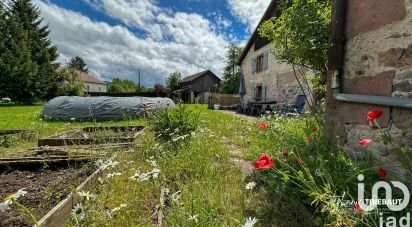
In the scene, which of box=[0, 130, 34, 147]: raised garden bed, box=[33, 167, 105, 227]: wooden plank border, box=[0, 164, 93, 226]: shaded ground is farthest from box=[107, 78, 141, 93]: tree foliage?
box=[33, 167, 105, 227]: wooden plank border

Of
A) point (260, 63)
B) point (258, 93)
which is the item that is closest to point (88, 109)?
point (258, 93)

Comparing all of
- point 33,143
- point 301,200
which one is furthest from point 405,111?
point 33,143

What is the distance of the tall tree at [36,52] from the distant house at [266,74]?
696 inches

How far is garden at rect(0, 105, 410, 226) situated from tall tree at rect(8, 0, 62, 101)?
21.8 metres

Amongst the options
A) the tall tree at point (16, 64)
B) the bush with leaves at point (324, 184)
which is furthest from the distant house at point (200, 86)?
the bush with leaves at point (324, 184)

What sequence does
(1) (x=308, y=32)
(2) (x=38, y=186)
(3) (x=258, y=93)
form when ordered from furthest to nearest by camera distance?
(3) (x=258, y=93) < (1) (x=308, y=32) < (2) (x=38, y=186)

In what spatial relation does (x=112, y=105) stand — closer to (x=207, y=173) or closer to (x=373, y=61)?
(x=207, y=173)

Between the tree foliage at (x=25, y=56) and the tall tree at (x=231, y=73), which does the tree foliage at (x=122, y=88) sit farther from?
the tree foliage at (x=25, y=56)

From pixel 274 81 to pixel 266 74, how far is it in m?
1.25

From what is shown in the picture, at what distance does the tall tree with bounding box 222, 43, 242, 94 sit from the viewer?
1313 inches

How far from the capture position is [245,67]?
19234 mm

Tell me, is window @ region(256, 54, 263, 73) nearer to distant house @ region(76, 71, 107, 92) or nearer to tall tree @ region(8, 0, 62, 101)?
tall tree @ region(8, 0, 62, 101)

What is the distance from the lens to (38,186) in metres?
2.48

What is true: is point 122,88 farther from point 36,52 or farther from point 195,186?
point 195,186
